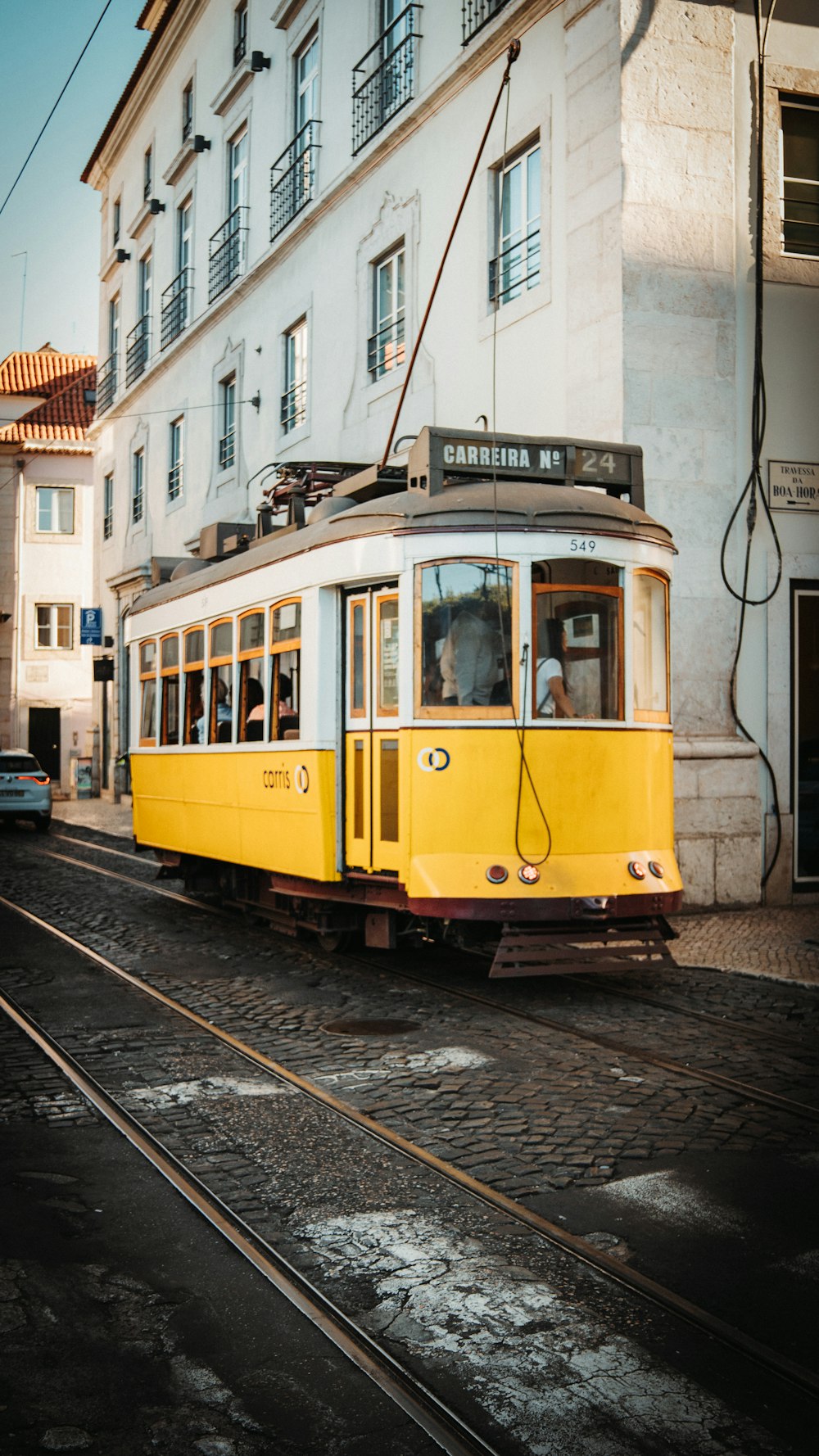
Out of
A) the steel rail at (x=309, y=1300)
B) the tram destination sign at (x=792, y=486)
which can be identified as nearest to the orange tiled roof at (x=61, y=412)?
the tram destination sign at (x=792, y=486)

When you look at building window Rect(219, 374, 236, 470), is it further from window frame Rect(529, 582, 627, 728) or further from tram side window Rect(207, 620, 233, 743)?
window frame Rect(529, 582, 627, 728)

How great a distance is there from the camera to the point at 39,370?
1877 inches

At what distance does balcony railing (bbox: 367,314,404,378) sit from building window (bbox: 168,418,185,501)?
10026 millimetres

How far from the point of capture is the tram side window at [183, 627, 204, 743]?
12.6m

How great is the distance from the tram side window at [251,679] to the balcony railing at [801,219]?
6807 mm

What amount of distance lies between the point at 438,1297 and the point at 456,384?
13.0m

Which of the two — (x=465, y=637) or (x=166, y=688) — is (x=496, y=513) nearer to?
(x=465, y=637)

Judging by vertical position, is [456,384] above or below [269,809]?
above

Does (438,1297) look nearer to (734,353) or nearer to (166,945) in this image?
(166,945)

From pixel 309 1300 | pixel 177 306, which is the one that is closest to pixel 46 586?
pixel 177 306

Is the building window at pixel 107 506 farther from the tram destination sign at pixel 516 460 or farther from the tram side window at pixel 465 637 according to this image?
the tram side window at pixel 465 637

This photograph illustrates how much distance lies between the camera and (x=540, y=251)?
13.9 m

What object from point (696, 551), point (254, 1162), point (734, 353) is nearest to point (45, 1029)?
point (254, 1162)

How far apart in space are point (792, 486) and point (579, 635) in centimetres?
553
